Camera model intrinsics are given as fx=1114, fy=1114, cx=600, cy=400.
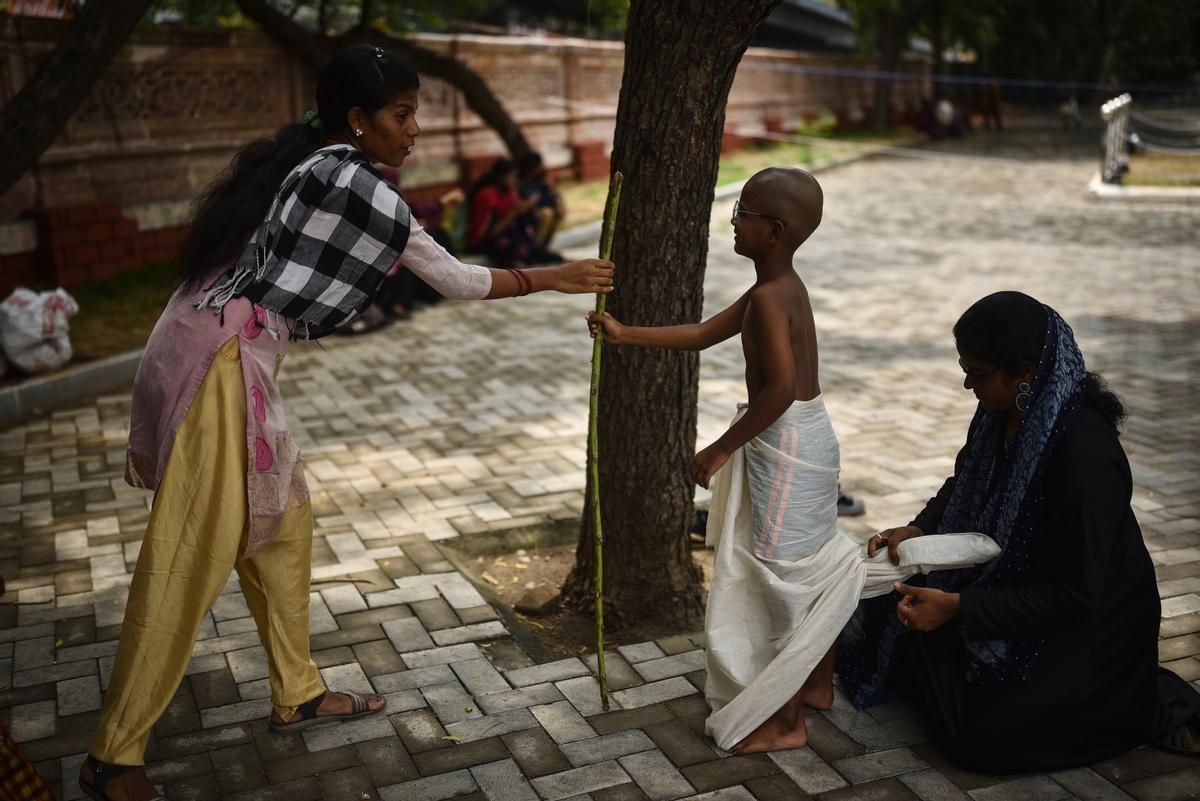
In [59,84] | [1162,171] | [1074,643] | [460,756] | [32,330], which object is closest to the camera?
[1074,643]

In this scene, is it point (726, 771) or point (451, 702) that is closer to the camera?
point (726, 771)

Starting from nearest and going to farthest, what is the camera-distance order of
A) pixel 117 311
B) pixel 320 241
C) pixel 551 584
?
pixel 320 241, pixel 551 584, pixel 117 311

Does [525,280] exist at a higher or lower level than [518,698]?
higher

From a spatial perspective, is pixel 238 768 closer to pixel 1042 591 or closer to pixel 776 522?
pixel 776 522

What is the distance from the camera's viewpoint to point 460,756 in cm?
315

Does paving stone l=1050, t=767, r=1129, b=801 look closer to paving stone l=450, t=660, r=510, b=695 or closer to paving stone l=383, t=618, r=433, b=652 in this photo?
paving stone l=450, t=660, r=510, b=695

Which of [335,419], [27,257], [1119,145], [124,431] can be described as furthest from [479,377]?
[1119,145]

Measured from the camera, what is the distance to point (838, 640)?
3.48 meters

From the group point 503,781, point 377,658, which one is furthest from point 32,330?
point 503,781

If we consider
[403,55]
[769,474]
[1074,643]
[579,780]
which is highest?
[403,55]

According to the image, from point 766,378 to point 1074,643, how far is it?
43.8 inches

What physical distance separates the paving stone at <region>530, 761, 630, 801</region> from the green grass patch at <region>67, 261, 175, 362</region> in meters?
5.28

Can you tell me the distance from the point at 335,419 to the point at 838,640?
151 inches

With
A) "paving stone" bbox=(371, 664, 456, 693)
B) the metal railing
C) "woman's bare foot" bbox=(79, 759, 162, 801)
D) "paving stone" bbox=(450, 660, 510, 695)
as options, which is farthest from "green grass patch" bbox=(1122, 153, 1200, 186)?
"woman's bare foot" bbox=(79, 759, 162, 801)
